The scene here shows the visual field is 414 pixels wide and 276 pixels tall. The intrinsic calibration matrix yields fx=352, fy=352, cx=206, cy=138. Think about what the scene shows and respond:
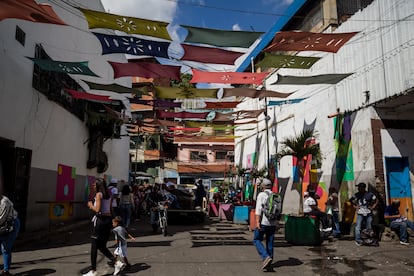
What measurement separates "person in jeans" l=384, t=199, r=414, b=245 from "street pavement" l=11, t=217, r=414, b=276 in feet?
0.94

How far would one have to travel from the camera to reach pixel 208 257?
26.3 feet

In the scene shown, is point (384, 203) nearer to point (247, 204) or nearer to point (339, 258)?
point (339, 258)

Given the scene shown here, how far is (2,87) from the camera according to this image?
9242 millimetres

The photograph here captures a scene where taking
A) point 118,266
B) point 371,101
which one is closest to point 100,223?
point 118,266

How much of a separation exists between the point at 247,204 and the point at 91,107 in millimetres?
9029

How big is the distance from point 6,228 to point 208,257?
417cm

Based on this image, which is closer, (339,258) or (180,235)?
(339,258)

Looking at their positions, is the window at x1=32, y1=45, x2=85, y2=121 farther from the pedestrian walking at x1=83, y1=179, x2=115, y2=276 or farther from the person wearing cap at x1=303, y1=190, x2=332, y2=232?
the person wearing cap at x1=303, y1=190, x2=332, y2=232

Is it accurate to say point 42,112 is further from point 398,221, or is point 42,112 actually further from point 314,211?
point 398,221

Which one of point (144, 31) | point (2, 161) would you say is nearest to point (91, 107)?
point (2, 161)

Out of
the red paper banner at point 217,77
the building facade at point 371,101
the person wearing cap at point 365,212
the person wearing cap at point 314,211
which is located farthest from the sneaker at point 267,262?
the building facade at point 371,101

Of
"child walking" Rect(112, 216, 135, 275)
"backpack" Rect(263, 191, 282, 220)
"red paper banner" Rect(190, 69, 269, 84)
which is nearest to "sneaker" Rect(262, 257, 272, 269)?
"backpack" Rect(263, 191, 282, 220)

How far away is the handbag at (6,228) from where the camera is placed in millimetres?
6075

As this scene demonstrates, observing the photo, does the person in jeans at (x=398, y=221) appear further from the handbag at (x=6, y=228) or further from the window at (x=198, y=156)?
the window at (x=198, y=156)
